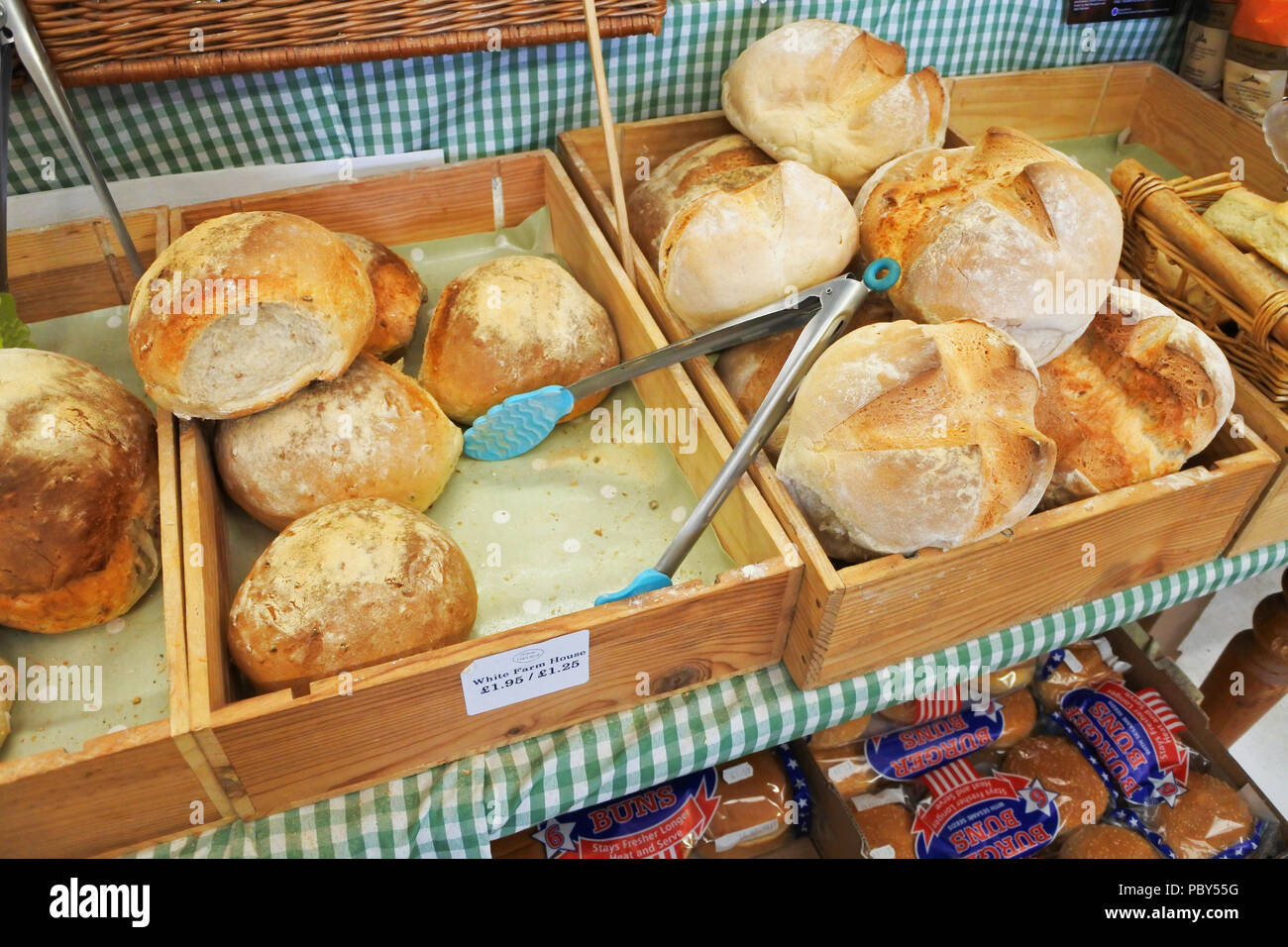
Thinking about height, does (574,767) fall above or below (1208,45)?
below

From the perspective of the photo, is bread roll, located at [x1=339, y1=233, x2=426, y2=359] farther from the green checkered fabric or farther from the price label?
the price label

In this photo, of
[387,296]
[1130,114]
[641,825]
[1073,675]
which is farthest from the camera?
[1130,114]

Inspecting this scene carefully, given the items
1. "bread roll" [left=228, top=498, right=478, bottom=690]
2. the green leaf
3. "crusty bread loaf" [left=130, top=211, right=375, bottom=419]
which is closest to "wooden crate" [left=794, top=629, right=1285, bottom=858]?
"bread roll" [left=228, top=498, right=478, bottom=690]

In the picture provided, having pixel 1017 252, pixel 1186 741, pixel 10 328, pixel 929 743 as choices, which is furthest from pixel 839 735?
pixel 10 328

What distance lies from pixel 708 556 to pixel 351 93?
3.38 ft

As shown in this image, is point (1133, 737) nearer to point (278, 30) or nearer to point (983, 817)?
point (983, 817)

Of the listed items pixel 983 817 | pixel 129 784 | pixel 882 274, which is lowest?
pixel 983 817

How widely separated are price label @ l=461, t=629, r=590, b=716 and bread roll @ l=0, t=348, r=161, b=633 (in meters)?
0.51

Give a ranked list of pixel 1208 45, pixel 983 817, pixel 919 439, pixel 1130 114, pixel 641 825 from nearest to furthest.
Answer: pixel 919 439 → pixel 641 825 → pixel 983 817 → pixel 1208 45 → pixel 1130 114

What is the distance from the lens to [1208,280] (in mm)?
1322

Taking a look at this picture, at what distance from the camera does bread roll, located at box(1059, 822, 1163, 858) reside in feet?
5.21

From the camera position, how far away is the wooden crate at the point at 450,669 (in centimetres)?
95

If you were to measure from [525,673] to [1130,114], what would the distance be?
6.59ft

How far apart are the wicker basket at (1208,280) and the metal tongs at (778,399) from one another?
500mm
